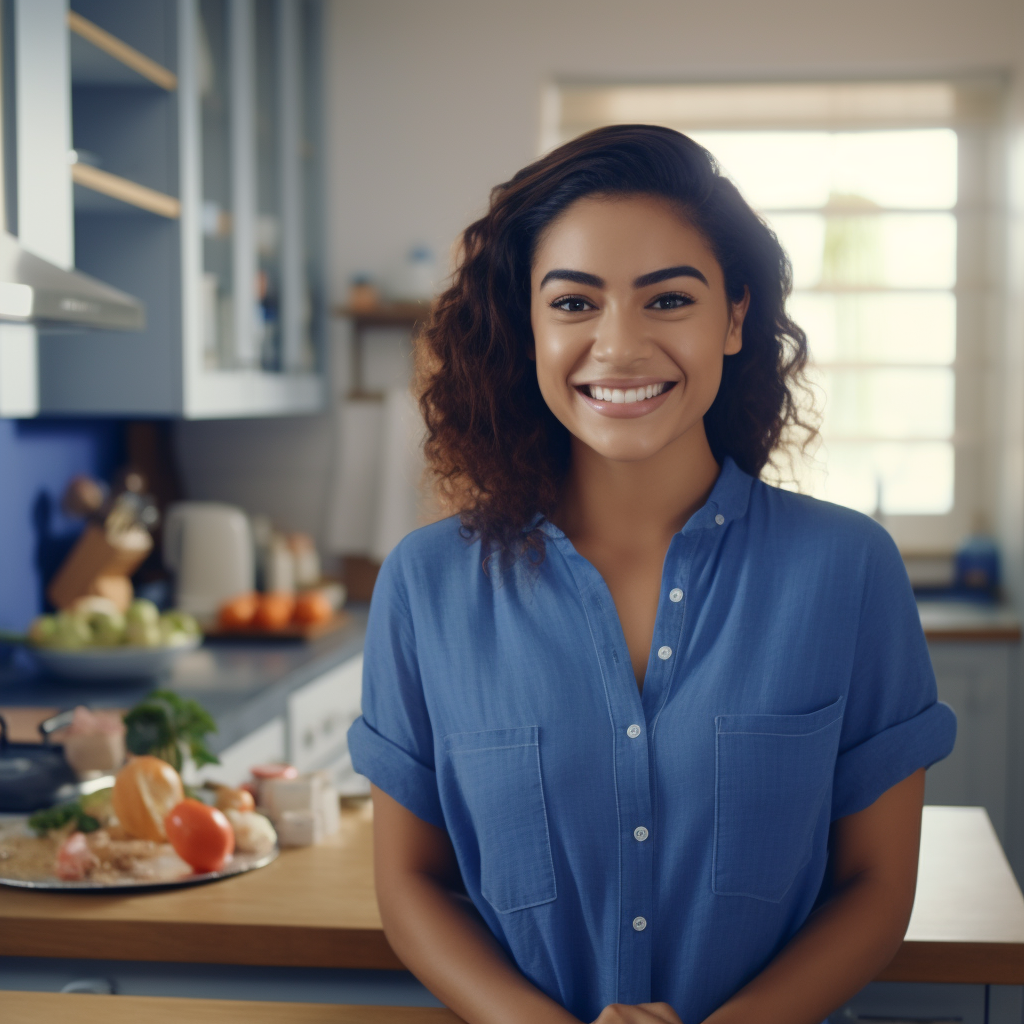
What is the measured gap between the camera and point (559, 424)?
1237mm

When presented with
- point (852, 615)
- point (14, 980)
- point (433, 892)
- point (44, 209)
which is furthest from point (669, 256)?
point (44, 209)

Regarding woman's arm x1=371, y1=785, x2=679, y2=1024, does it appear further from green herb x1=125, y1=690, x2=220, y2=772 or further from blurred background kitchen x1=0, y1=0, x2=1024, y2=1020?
blurred background kitchen x1=0, y1=0, x2=1024, y2=1020

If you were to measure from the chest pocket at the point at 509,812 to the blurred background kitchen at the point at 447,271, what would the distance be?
5.67 ft

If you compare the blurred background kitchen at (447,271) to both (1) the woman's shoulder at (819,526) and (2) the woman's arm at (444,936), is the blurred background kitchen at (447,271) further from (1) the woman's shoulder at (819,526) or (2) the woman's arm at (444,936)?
(1) the woman's shoulder at (819,526)

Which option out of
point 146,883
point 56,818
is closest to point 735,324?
point 146,883

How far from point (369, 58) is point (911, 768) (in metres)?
3.10

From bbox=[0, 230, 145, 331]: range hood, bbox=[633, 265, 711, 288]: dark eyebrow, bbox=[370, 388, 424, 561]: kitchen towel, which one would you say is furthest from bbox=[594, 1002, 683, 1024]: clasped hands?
bbox=[370, 388, 424, 561]: kitchen towel

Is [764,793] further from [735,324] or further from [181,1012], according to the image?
[181,1012]

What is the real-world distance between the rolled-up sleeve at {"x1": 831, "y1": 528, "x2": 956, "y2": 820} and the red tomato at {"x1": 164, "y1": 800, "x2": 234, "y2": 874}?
2.28 ft

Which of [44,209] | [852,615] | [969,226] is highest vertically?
[969,226]

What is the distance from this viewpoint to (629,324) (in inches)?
40.6

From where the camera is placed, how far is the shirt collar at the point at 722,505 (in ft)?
3.67

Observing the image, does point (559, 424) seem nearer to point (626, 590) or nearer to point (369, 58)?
point (626, 590)

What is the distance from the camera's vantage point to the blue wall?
277 centimetres
